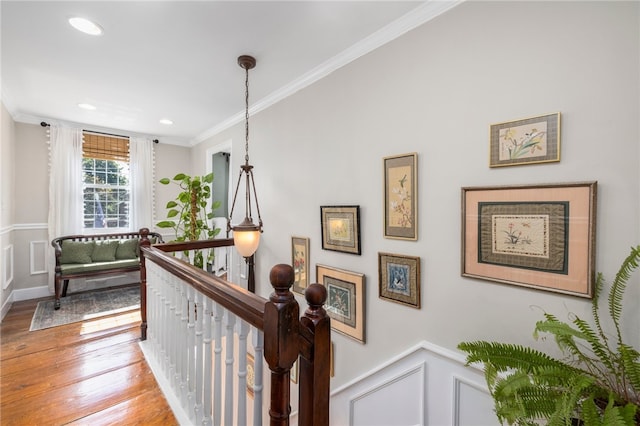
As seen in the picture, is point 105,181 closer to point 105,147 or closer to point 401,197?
point 105,147

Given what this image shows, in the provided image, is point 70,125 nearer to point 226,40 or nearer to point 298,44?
point 226,40

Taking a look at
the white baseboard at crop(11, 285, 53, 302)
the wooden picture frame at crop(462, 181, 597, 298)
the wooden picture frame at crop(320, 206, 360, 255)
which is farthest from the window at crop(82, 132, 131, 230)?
the wooden picture frame at crop(462, 181, 597, 298)

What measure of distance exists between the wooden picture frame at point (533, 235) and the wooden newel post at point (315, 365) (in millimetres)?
1105

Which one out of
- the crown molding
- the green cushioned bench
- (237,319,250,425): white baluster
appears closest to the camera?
(237,319,250,425): white baluster

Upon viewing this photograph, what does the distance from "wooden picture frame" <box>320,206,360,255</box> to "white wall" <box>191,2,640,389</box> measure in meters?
0.07

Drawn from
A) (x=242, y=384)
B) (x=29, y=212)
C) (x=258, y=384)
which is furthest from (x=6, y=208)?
(x=258, y=384)

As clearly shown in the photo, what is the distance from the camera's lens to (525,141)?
1394 millimetres

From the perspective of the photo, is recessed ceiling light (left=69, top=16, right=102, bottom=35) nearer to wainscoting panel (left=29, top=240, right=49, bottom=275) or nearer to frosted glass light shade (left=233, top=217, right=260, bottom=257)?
frosted glass light shade (left=233, top=217, right=260, bottom=257)

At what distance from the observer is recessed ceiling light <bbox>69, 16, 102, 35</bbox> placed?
1868 mm

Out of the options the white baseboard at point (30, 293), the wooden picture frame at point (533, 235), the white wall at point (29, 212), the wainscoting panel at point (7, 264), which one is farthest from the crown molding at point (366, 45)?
the white baseboard at point (30, 293)

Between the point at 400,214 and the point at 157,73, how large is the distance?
8.24 feet

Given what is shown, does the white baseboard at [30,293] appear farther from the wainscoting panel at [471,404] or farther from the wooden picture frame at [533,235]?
the wooden picture frame at [533,235]

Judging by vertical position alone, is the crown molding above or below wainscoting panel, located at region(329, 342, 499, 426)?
above

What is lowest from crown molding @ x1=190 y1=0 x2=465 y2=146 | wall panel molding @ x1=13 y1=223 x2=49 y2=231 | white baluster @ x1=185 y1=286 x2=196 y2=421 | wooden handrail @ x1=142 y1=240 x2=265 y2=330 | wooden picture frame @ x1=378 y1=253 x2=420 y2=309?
white baluster @ x1=185 y1=286 x2=196 y2=421
